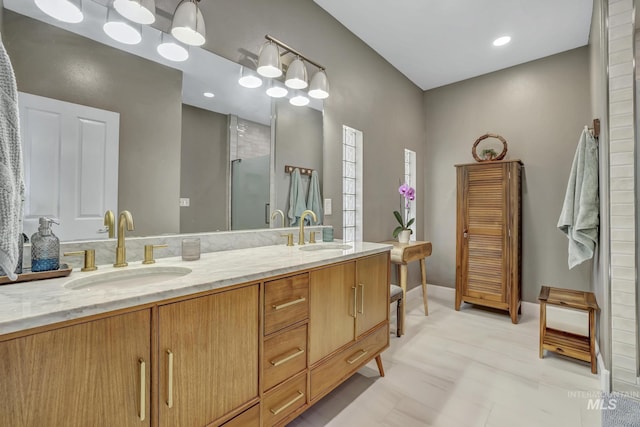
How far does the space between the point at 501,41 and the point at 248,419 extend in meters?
3.60

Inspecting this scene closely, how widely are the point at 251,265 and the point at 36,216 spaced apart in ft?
2.77

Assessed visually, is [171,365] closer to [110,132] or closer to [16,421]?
[16,421]

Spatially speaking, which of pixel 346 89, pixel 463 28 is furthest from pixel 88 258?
pixel 463 28

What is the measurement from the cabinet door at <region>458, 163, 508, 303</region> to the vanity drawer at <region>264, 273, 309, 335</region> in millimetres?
2477

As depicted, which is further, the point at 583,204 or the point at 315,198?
the point at 315,198

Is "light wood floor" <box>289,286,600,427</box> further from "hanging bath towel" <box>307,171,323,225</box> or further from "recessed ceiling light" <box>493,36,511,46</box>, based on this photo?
"recessed ceiling light" <box>493,36,511,46</box>

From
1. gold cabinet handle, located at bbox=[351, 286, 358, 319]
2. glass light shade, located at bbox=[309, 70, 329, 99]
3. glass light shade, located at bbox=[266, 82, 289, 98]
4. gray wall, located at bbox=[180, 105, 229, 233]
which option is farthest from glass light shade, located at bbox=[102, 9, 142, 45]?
gold cabinet handle, located at bbox=[351, 286, 358, 319]

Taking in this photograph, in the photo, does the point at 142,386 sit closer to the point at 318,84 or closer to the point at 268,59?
the point at 268,59

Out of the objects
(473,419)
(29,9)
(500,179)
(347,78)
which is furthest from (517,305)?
(29,9)

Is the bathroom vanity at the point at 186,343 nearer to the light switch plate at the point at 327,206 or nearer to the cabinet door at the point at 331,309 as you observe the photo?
the cabinet door at the point at 331,309

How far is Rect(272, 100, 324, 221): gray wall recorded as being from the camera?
204 cm

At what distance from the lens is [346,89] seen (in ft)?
8.48

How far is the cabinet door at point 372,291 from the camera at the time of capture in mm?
1659

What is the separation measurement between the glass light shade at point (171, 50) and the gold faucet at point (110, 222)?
847 millimetres
